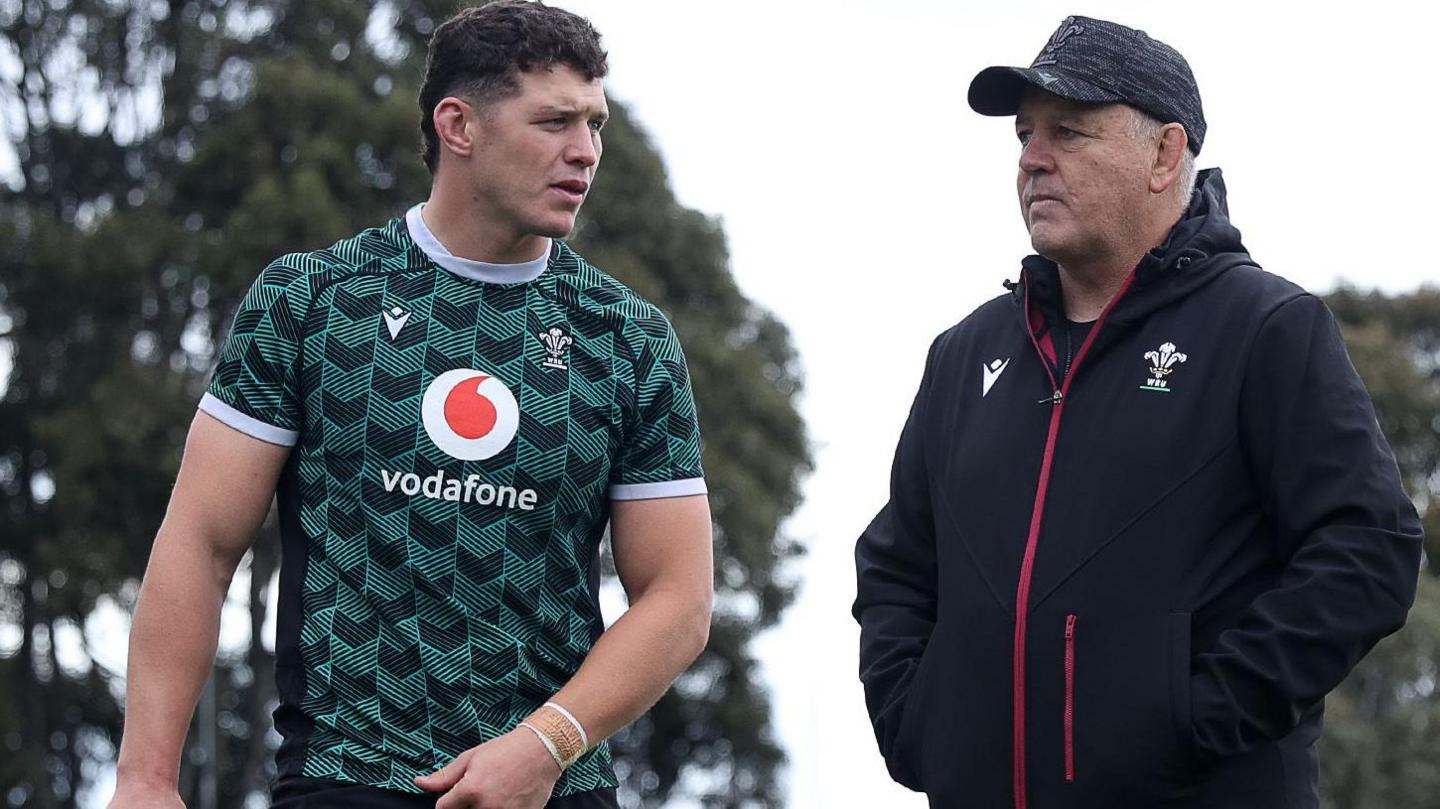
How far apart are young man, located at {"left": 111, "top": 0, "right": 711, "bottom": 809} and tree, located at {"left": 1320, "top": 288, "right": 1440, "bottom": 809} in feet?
90.2

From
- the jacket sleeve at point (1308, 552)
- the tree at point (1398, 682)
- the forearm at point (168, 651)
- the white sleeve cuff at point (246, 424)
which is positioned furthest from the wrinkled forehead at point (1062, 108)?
the tree at point (1398, 682)

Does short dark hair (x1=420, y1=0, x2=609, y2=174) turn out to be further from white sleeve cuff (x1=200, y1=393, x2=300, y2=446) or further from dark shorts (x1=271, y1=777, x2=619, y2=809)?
dark shorts (x1=271, y1=777, x2=619, y2=809)

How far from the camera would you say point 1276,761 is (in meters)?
4.07

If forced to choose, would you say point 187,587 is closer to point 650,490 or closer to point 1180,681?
point 650,490

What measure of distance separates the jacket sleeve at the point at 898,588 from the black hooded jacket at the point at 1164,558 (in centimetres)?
2

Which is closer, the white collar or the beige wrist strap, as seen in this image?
the beige wrist strap

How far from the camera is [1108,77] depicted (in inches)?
175

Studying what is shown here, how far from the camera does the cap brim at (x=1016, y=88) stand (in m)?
4.41

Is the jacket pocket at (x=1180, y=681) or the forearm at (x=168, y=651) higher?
the jacket pocket at (x=1180, y=681)

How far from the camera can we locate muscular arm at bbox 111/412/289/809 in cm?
421

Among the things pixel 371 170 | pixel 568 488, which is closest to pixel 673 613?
pixel 568 488

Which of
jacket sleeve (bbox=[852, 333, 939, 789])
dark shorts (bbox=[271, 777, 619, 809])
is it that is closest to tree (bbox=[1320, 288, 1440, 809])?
jacket sleeve (bbox=[852, 333, 939, 789])

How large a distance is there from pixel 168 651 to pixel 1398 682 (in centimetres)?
3053

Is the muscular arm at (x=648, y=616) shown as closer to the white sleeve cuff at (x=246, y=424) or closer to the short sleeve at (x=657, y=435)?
the short sleeve at (x=657, y=435)
